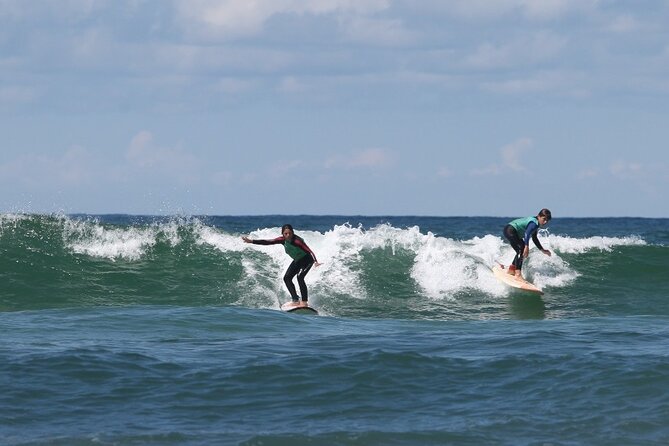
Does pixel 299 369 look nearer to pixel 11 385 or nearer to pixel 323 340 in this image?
pixel 323 340

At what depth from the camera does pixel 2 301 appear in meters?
20.2

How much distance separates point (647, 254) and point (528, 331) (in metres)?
12.7

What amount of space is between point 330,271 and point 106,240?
5.54m

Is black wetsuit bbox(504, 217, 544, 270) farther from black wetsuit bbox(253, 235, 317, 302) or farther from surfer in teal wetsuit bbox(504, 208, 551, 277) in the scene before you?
black wetsuit bbox(253, 235, 317, 302)

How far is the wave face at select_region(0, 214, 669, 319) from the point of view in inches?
818

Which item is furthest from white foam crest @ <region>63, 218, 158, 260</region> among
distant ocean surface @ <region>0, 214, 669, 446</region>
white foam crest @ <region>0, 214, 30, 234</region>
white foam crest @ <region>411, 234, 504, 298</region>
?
white foam crest @ <region>411, 234, 504, 298</region>

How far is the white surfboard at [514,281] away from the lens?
2114cm

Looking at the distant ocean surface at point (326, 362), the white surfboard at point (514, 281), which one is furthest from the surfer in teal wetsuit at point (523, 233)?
the distant ocean surface at point (326, 362)

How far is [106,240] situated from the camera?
24750 millimetres

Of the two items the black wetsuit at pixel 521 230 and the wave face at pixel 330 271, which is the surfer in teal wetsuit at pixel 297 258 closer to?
the wave face at pixel 330 271

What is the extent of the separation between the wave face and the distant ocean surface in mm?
81

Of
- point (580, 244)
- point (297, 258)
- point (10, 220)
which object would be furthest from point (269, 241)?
point (580, 244)

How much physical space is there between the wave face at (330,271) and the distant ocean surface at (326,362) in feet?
0.26

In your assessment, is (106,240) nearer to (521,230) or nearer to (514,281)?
(514,281)
